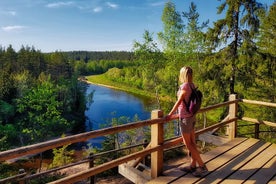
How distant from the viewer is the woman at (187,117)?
340cm

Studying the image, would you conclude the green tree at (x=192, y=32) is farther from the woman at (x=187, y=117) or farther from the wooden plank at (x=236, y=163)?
the woman at (x=187, y=117)

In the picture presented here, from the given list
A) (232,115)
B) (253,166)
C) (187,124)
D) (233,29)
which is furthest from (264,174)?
(233,29)

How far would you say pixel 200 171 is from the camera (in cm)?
367

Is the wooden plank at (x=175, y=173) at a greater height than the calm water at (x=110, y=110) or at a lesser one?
greater

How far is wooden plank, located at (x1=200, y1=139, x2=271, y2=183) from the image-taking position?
3.58 m

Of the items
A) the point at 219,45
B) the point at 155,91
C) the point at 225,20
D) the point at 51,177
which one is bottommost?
the point at 51,177

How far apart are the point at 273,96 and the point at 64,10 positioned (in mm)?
31764

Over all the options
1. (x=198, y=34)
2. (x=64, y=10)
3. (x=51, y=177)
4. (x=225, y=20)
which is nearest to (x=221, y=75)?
(x=225, y=20)

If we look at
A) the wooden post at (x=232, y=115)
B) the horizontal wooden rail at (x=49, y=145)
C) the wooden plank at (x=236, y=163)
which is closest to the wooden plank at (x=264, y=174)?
the wooden plank at (x=236, y=163)

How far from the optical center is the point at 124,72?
79.4 m

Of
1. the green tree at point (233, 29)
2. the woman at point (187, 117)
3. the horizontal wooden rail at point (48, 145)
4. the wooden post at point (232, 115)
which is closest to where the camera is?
the horizontal wooden rail at point (48, 145)

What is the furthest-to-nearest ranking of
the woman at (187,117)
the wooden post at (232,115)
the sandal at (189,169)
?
1. the wooden post at (232,115)
2. the sandal at (189,169)
3. the woman at (187,117)

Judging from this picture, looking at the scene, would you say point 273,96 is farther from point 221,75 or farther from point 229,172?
point 229,172

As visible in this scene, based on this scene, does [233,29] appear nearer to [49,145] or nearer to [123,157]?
[123,157]
